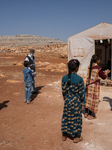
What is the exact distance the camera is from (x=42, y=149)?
115 inches

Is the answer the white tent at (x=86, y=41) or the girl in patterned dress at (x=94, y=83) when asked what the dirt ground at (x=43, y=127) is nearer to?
the girl in patterned dress at (x=94, y=83)

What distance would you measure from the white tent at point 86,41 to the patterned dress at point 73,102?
19.5 ft

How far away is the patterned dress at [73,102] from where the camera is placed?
2741mm

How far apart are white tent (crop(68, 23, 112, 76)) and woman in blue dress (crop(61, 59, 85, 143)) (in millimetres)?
5888

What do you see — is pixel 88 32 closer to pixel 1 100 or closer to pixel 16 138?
pixel 1 100

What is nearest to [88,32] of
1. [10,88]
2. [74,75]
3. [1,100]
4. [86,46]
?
[86,46]

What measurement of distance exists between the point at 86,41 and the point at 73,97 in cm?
635

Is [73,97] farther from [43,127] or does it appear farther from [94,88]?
[43,127]

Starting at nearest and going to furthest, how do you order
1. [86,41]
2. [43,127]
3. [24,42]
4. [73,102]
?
[73,102], [43,127], [86,41], [24,42]

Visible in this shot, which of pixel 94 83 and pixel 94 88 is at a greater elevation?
pixel 94 83

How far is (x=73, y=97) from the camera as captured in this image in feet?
9.09

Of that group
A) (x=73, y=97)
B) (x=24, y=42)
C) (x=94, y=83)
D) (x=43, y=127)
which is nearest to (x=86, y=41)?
(x=94, y=83)

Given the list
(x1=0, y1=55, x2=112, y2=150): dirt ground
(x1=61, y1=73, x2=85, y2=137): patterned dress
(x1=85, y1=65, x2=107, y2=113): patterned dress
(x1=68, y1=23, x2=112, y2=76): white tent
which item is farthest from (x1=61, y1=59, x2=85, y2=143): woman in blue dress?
(x1=68, y1=23, x2=112, y2=76): white tent

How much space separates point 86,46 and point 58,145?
6.51m
